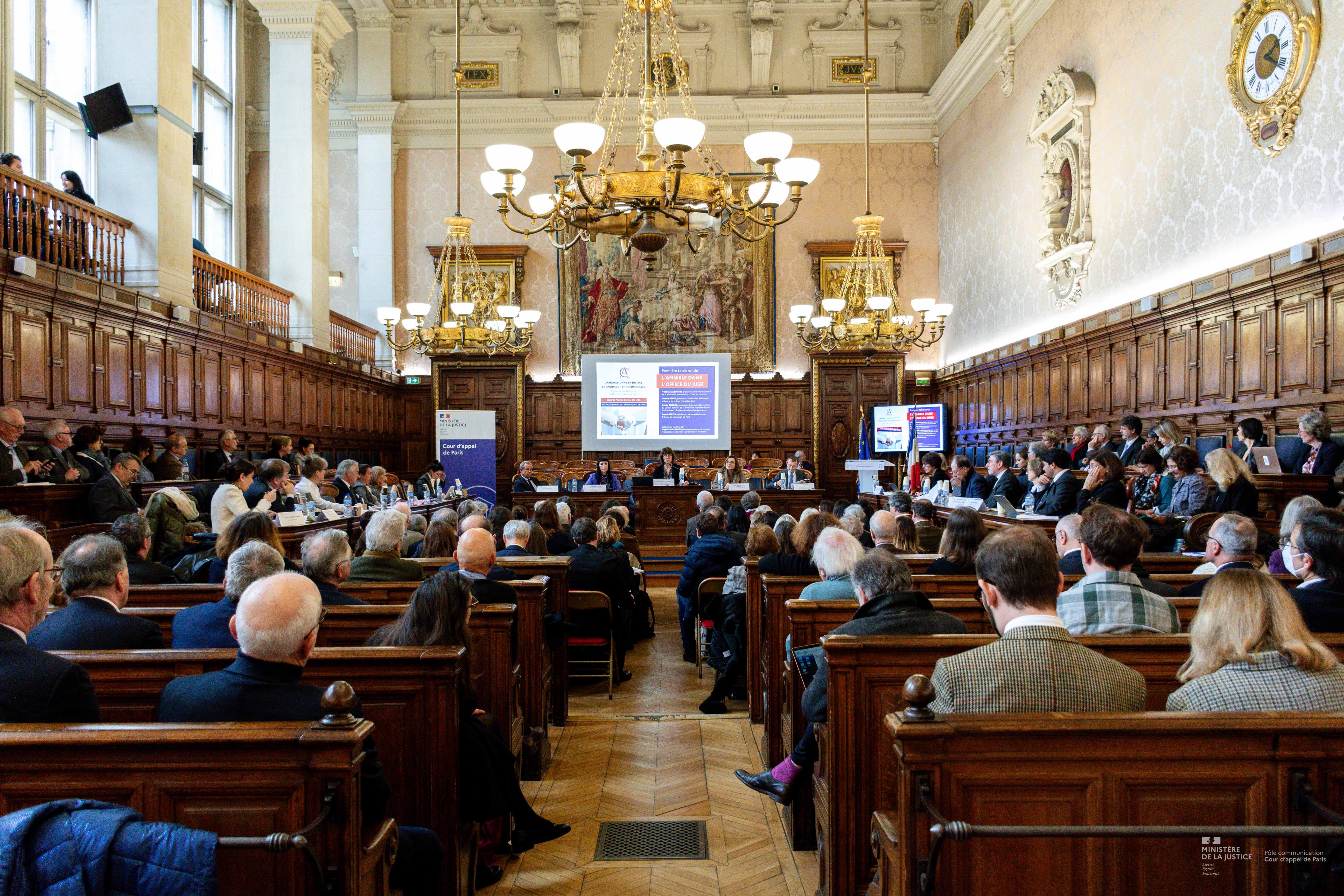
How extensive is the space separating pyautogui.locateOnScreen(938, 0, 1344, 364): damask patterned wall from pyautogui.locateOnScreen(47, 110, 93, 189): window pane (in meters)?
10.7

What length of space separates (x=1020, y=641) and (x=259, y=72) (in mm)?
16328

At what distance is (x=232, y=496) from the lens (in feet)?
19.1

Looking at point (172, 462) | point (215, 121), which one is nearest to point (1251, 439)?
point (172, 462)

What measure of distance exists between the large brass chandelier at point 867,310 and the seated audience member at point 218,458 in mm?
6438

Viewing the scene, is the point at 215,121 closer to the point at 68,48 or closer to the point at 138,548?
the point at 68,48

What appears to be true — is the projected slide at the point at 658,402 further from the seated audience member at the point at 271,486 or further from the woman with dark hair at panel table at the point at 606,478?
the seated audience member at the point at 271,486

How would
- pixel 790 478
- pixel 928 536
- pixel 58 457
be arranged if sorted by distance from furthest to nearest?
pixel 790 478 < pixel 58 457 < pixel 928 536

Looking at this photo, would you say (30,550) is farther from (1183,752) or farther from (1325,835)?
(1325,835)

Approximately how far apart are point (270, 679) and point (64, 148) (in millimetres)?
10365

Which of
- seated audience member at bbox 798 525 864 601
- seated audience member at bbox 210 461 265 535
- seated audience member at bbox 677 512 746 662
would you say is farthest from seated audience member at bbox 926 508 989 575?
seated audience member at bbox 210 461 265 535

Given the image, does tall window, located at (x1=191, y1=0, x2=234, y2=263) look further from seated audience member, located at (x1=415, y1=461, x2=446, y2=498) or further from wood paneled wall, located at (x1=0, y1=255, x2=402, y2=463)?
seated audience member, located at (x1=415, y1=461, x2=446, y2=498)

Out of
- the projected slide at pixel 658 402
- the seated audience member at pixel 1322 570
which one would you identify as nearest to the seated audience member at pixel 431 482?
the projected slide at pixel 658 402

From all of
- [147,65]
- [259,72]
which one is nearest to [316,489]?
[147,65]

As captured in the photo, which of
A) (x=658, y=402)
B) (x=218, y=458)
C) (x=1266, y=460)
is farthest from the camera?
(x=658, y=402)
